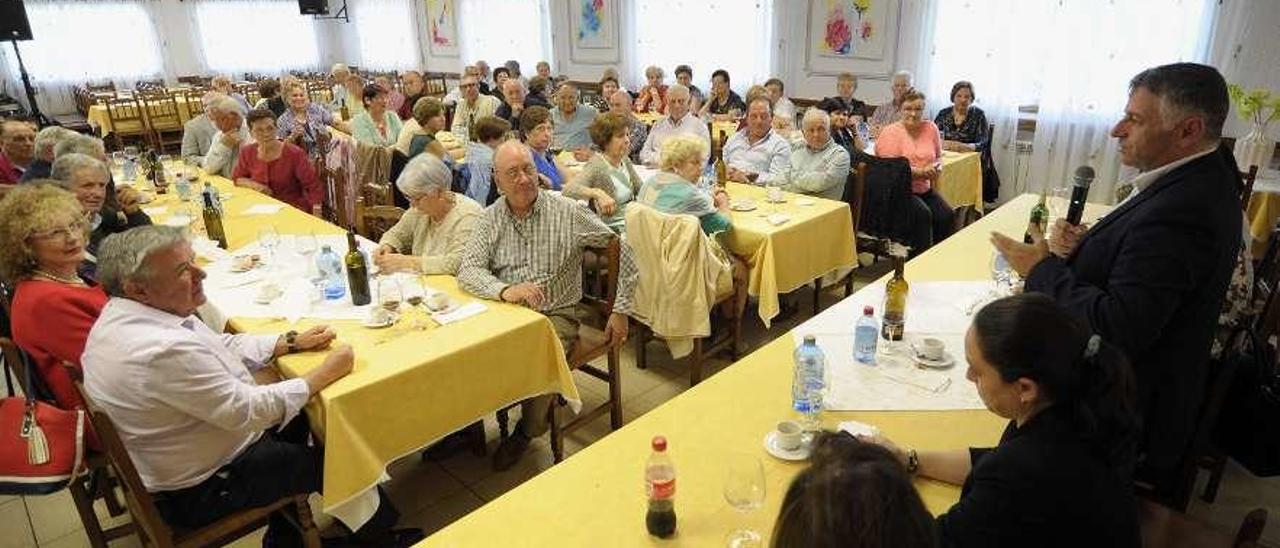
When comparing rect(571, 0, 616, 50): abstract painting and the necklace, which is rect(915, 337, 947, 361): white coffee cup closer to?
the necklace

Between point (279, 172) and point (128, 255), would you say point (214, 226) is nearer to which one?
point (279, 172)

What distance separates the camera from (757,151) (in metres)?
5.12

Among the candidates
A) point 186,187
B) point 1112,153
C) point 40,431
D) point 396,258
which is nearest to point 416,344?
point 396,258

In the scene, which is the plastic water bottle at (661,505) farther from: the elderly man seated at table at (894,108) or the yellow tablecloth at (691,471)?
the elderly man seated at table at (894,108)

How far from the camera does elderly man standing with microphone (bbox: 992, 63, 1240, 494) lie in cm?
156

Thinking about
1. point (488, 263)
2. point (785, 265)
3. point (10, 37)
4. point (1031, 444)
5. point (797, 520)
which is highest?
point (10, 37)

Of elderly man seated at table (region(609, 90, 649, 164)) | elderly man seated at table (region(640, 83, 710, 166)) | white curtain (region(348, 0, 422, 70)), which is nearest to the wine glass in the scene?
elderly man seated at table (region(640, 83, 710, 166))

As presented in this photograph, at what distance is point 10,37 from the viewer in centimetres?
916

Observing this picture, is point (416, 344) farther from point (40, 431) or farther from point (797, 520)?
point (797, 520)

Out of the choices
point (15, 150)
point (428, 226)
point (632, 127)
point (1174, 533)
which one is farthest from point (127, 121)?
point (1174, 533)

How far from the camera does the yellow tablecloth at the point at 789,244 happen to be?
12.0 feet

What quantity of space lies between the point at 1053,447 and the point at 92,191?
12.8 ft

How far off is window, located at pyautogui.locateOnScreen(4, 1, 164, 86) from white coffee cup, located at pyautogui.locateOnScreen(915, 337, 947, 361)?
46.1 ft

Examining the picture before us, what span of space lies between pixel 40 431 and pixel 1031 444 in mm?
2402
